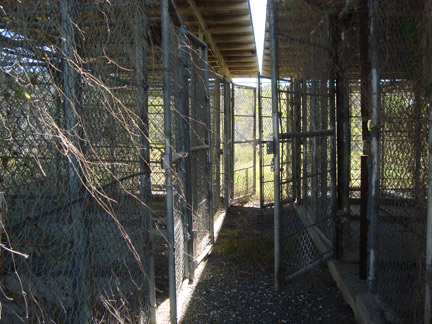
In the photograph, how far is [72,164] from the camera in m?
→ 1.75

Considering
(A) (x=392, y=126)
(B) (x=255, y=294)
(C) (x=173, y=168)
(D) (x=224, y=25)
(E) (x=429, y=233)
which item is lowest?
(B) (x=255, y=294)

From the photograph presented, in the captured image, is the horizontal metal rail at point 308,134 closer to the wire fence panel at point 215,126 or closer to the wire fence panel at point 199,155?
the wire fence panel at point 199,155

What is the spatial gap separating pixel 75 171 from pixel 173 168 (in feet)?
5.89

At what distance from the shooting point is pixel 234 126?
9.70 metres

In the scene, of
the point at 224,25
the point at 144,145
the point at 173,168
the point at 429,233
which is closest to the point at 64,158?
the point at 144,145

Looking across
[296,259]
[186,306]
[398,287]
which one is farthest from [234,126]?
[398,287]

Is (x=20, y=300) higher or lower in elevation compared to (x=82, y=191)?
lower

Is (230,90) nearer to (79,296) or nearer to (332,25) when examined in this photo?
(332,25)

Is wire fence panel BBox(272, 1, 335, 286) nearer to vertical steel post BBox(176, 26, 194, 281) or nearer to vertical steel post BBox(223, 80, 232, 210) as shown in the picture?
vertical steel post BBox(176, 26, 194, 281)

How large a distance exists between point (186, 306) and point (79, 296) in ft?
7.34

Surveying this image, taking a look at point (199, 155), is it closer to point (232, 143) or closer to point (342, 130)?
point (342, 130)

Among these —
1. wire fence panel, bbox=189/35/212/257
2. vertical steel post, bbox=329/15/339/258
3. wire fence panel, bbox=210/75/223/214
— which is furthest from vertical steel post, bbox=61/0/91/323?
wire fence panel, bbox=210/75/223/214

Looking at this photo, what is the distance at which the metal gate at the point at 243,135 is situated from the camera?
9.80m

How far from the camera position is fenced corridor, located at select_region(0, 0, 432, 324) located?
1.78 meters
